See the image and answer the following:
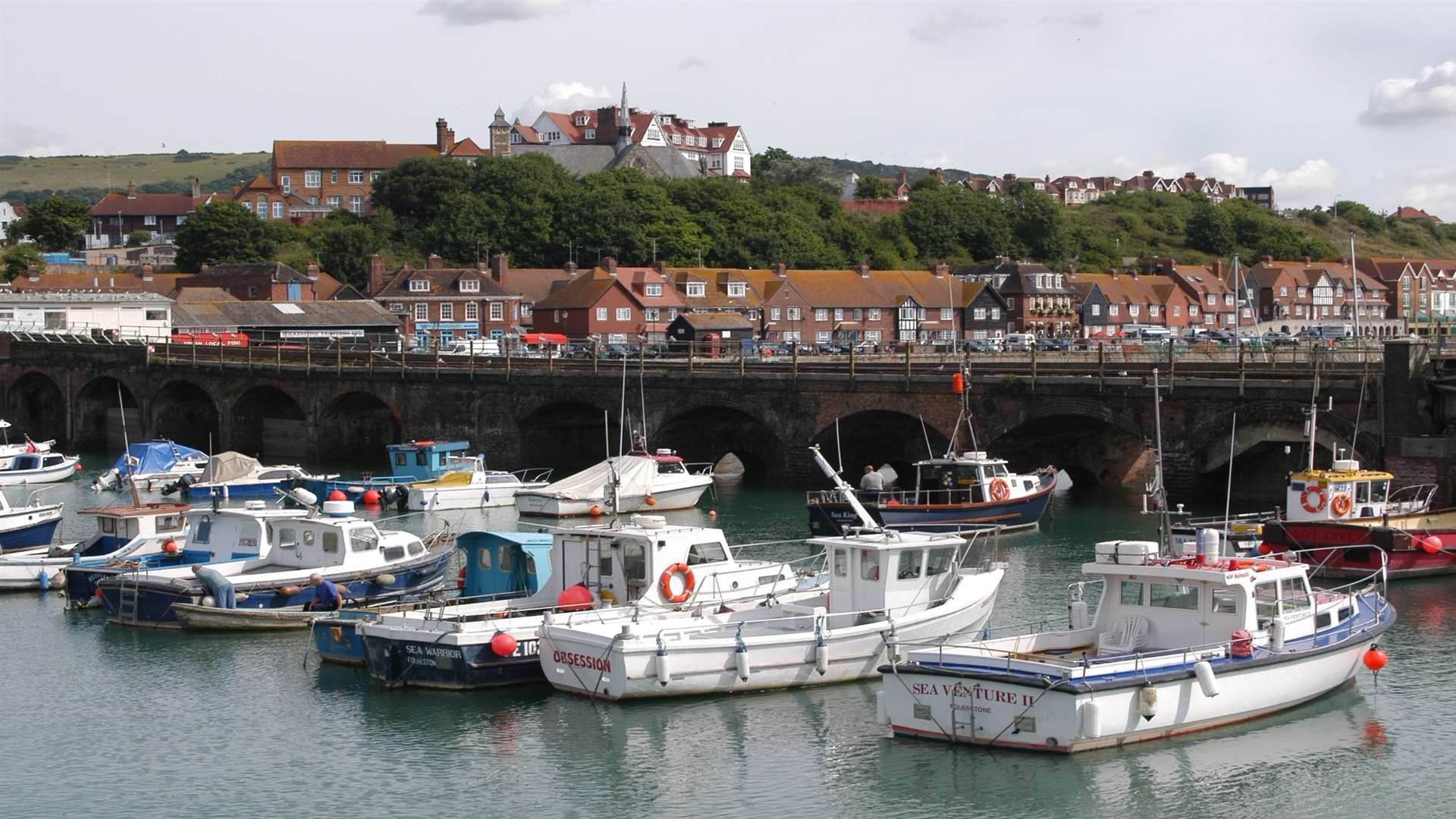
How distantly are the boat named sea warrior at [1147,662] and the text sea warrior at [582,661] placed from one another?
521 centimetres

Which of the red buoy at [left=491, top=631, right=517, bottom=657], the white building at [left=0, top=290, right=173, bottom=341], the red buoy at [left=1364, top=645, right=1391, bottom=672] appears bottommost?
the red buoy at [left=1364, top=645, right=1391, bottom=672]

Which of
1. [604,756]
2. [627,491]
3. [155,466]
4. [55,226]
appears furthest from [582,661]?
[55,226]

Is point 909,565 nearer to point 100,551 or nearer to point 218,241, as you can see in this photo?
point 100,551

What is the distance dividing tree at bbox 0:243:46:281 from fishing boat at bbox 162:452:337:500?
3204 inches

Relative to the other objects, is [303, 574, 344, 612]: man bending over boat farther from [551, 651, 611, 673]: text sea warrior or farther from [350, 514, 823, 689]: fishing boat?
[551, 651, 611, 673]: text sea warrior

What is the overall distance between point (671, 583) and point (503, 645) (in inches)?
180

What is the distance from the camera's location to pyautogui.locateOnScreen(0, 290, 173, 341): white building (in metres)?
97.2

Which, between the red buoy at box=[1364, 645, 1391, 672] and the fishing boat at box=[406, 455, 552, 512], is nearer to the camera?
the red buoy at box=[1364, 645, 1391, 672]

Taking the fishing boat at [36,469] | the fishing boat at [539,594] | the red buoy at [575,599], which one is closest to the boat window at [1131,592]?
the fishing boat at [539,594]

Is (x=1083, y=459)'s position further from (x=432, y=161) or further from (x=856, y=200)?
(x=856, y=200)

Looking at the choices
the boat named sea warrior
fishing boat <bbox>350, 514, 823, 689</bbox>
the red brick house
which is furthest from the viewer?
the red brick house

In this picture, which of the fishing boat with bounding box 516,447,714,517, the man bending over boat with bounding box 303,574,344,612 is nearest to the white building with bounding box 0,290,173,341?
the fishing boat with bounding box 516,447,714,517

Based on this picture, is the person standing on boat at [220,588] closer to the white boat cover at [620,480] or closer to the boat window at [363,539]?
the boat window at [363,539]

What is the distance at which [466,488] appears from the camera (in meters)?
62.1
